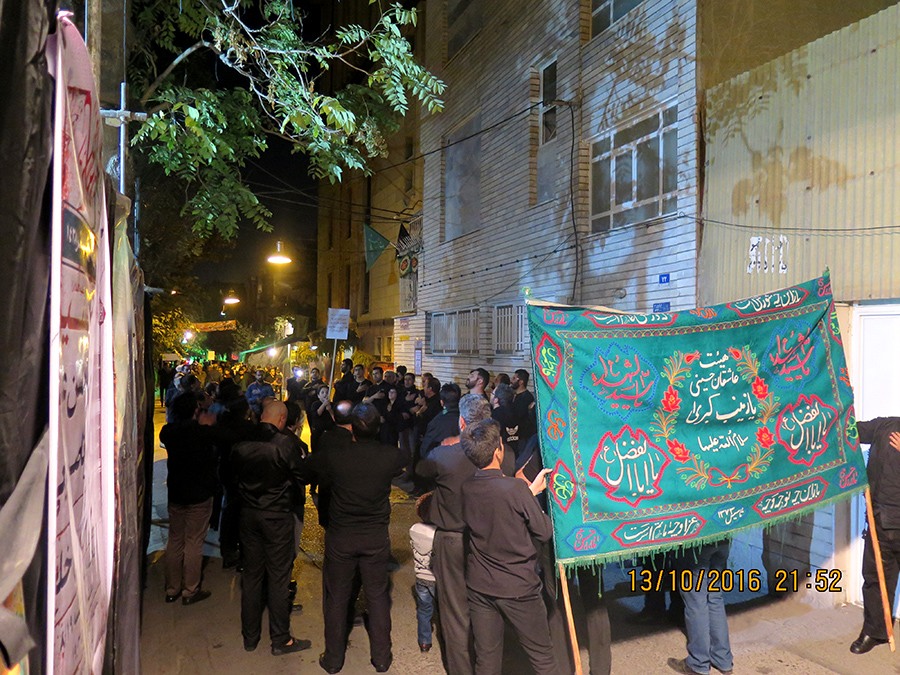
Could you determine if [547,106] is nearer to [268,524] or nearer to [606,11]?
[606,11]

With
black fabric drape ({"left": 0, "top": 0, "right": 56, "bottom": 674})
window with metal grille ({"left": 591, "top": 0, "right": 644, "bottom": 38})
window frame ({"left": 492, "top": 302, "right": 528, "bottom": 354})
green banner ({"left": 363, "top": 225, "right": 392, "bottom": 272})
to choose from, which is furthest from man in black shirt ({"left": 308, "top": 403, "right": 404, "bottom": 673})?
green banner ({"left": 363, "top": 225, "right": 392, "bottom": 272})

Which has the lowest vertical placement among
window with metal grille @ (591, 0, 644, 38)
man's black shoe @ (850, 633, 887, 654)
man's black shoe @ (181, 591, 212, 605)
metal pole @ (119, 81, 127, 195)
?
man's black shoe @ (181, 591, 212, 605)

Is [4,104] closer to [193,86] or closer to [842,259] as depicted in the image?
[842,259]

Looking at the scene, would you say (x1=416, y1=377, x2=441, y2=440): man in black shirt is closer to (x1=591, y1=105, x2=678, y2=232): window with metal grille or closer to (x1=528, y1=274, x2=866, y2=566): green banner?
(x1=591, y1=105, x2=678, y2=232): window with metal grille

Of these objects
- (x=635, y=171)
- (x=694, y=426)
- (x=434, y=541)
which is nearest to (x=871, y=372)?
(x=694, y=426)

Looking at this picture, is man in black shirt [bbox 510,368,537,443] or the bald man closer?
the bald man

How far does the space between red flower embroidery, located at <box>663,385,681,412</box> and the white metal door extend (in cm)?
263

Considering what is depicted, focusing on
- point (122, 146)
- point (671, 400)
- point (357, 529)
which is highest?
point (122, 146)

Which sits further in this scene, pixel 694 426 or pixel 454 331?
pixel 454 331

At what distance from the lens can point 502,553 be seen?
3926mm

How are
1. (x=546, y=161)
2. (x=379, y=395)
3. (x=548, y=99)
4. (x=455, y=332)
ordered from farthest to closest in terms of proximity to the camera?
(x=455, y=332) < (x=548, y=99) < (x=546, y=161) < (x=379, y=395)

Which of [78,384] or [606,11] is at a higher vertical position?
[606,11]

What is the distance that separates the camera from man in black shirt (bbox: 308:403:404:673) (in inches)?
184

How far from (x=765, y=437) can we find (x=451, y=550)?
2.41m
